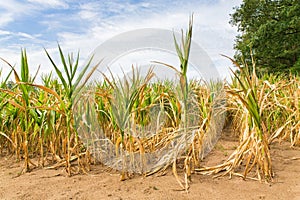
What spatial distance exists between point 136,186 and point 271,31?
11004 millimetres

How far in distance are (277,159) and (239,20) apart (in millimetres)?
12520

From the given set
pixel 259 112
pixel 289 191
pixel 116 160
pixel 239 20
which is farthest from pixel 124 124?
pixel 239 20

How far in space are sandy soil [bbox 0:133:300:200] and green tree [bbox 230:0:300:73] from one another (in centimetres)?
954

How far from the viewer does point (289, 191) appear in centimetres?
173

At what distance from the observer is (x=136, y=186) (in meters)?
1.80

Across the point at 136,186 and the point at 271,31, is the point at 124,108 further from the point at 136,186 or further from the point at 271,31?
the point at 271,31

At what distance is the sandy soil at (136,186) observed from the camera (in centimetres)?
168

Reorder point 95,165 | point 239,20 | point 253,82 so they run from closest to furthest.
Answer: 1. point 253,82
2. point 95,165
3. point 239,20

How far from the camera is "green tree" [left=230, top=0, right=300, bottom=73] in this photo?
36.6 feet

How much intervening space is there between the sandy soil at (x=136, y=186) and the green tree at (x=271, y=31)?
9538 millimetres

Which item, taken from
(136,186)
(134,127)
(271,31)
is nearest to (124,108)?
(134,127)

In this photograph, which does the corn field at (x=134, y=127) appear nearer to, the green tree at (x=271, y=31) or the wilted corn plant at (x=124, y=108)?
the wilted corn plant at (x=124, y=108)

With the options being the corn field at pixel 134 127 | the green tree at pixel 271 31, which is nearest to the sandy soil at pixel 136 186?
the corn field at pixel 134 127

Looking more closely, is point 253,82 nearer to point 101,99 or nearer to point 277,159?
point 277,159
